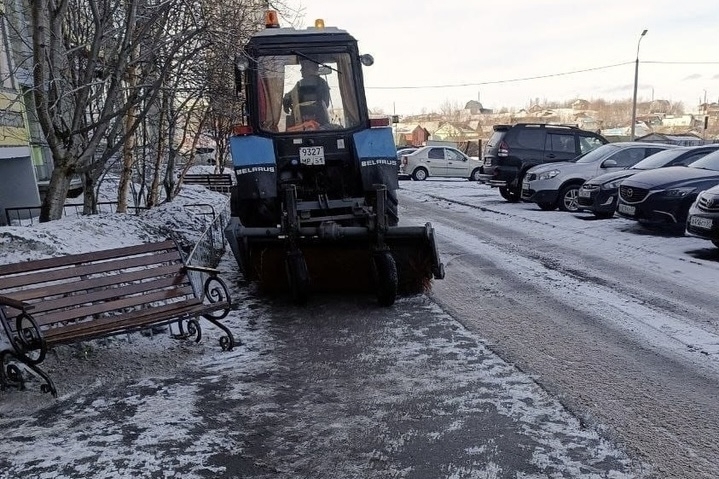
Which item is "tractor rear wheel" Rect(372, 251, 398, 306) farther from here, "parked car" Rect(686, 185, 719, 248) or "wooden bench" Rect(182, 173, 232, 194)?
"wooden bench" Rect(182, 173, 232, 194)

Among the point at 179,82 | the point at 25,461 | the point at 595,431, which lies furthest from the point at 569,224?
the point at 25,461

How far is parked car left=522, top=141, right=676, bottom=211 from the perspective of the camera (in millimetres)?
13414

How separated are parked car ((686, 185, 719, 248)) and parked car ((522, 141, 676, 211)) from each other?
5.09 metres

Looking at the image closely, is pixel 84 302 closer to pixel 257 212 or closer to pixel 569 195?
pixel 257 212

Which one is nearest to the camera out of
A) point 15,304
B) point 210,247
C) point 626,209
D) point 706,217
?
point 15,304

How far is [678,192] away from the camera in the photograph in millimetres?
9484

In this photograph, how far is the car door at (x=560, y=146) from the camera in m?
15.5

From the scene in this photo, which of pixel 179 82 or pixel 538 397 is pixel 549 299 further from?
pixel 179 82

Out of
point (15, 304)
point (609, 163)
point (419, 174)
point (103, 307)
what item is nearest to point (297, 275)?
point (103, 307)

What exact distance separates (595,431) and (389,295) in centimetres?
276

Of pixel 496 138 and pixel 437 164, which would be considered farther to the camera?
pixel 437 164

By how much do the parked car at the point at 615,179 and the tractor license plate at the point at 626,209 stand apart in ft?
3.57

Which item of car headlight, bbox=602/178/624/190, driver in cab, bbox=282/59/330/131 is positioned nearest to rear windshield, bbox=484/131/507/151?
car headlight, bbox=602/178/624/190

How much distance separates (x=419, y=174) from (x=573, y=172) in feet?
44.4
